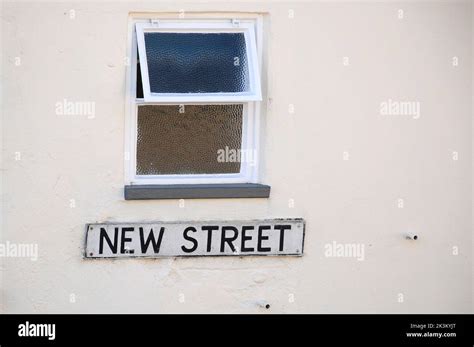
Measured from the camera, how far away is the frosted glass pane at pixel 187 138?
18.2 feet

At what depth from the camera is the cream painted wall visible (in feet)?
17.4

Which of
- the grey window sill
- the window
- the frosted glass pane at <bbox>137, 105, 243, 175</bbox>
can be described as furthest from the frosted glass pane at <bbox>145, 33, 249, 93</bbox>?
the grey window sill

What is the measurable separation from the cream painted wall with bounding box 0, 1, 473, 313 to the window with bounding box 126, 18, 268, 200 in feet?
0.43

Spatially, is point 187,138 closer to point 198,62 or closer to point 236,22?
point 198,62

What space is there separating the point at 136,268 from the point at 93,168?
773 millimetres

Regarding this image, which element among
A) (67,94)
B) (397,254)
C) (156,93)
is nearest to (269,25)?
(156,93)

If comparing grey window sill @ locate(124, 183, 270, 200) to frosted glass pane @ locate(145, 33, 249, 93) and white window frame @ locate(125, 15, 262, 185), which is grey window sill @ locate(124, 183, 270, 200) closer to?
white window frame @ locate(125, 15, 262, 185)

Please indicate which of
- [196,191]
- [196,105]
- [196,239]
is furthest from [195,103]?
[196,239]

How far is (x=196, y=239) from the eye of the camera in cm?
552

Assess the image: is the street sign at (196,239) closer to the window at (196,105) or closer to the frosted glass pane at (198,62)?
the window at (196,105)

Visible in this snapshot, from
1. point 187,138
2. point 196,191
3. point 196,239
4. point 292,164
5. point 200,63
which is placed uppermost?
point 200,63

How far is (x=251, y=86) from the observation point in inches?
215

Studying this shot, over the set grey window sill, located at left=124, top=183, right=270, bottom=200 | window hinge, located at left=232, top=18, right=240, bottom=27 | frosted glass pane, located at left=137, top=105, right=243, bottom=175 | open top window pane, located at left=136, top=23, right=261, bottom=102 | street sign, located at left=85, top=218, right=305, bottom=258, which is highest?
window hinge, located at left=232, top=18, right=240, bottom=27

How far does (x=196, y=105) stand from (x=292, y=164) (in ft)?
2.66
